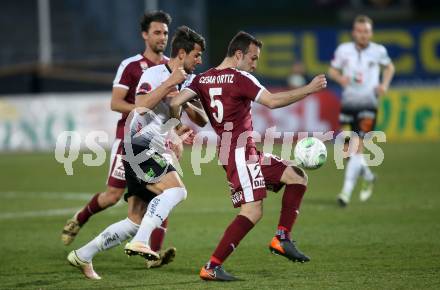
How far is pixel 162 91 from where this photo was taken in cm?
779

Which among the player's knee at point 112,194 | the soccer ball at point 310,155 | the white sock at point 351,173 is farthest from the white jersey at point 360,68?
the soccer ball at point 310,155

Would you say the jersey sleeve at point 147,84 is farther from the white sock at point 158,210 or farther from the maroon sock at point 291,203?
the maroon sock at point 291,203

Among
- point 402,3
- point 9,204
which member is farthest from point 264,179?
point 402,3

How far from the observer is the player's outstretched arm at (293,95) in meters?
7.49

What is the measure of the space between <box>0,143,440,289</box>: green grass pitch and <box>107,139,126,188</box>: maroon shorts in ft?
2.66

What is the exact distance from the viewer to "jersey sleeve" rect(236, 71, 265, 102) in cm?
776

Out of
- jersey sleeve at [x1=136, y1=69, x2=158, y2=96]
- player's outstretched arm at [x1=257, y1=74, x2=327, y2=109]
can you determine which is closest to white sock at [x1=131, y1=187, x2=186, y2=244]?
jersey sleeve at [x1=136, y1=69, x2=158, y2=96]

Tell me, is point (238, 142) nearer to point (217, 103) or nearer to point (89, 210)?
point (217, 103)

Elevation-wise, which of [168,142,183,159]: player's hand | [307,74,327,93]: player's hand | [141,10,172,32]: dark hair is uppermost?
[141,10,172,32]: dark hair

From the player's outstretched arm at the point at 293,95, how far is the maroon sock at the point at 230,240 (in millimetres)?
1040

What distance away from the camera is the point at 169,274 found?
845cm

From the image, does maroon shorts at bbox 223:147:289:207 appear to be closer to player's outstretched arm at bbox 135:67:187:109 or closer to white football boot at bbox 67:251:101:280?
player's outstretched arm at bbox 135:67:187:109

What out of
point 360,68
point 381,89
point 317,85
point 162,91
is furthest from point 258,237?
point 360,68

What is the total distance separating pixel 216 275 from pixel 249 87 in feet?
5.34
